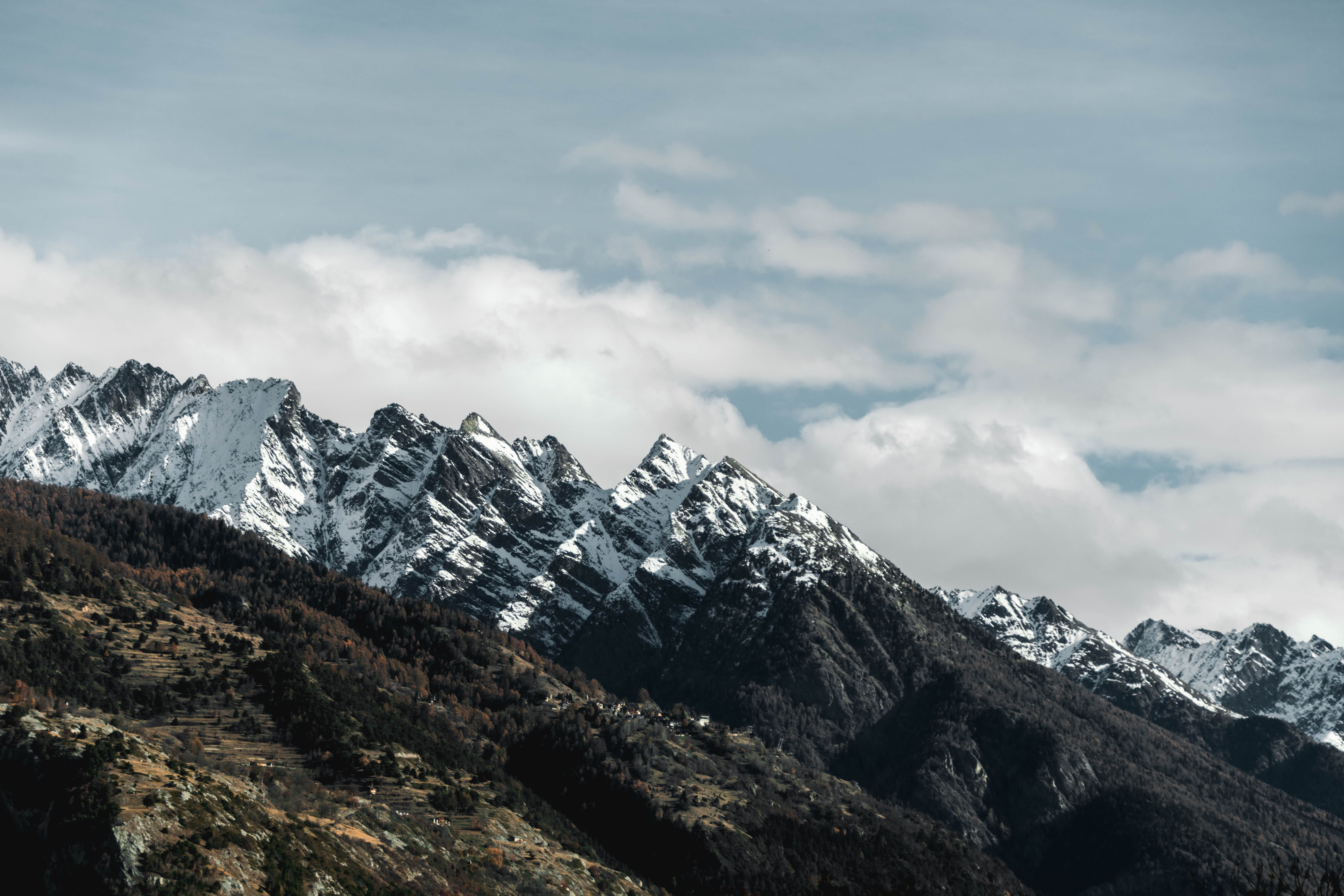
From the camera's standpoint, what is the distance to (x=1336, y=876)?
556ft

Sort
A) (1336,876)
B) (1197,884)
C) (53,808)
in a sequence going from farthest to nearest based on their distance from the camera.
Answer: (53,808)
(1336,876)
(1197,884)

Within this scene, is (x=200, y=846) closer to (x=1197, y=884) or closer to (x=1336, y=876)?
(x=1197, y=884)

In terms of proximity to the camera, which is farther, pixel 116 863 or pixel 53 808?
pixel 53 808

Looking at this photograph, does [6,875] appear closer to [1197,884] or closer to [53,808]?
[53,808]

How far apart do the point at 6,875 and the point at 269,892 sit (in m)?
39.8

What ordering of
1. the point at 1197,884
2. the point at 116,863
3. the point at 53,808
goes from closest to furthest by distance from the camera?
1. the point at 1197,884
2. the point at 116,863
3. the point at 53,808

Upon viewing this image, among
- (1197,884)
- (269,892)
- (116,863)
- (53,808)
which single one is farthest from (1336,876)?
(53,808)

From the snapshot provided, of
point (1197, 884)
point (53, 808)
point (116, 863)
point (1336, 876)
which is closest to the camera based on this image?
point (1197, 884)

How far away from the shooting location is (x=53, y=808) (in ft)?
655

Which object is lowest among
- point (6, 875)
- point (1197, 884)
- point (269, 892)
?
point (6, 875)

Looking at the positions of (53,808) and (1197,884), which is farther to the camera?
(53,808)

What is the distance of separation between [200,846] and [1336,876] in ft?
538

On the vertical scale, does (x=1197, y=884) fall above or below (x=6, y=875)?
above

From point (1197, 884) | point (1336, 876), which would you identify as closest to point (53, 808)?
point (1197, 884)
